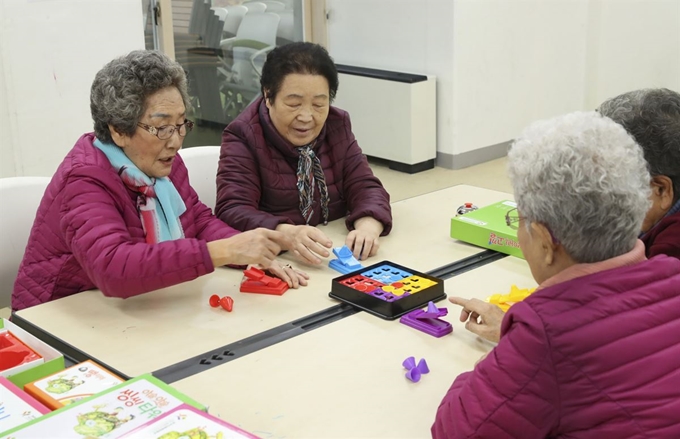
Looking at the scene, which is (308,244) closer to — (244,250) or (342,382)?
(244,250)

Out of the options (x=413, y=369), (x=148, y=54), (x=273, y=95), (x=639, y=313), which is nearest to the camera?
(x=639, y=313)

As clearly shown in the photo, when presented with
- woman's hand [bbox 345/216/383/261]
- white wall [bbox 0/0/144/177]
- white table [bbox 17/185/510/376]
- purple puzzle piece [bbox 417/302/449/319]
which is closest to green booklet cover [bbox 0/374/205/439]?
white table [bbox 17/185/510/376]

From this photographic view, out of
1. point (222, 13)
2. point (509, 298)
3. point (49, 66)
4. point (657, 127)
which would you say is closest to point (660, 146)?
point (657, 127)

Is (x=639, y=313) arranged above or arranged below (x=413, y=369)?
above

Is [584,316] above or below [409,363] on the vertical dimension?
above

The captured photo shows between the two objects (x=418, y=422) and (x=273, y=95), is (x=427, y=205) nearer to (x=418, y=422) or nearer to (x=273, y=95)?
(x=273, y=95)

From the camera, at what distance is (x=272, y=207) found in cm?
276

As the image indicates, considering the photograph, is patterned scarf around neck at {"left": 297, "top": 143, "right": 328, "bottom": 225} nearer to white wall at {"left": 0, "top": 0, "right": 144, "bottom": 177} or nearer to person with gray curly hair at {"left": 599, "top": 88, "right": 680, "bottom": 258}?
person with gray curly hair at {"left": 599, "top": 88, "right": 680, "bottom": 258}

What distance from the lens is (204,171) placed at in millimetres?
2854

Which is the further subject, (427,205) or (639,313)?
(427,205)

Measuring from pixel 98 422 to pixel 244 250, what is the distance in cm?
80

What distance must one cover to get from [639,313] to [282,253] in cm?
133

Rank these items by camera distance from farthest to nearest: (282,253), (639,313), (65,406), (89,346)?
(282,253) → (89,346) → (65,406) → (639,313)

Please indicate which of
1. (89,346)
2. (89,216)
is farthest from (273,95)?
(89,346)
